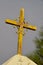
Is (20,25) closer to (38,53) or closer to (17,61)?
(17,61)

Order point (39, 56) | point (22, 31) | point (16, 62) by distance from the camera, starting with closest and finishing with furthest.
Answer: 1. point (16, 62)
2. point (22, 31)
3. point (39, 56)

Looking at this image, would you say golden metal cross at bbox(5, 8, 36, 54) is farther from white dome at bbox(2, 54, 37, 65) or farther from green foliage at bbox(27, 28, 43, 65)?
green foliage at bbox(27, 28, 43, 65)

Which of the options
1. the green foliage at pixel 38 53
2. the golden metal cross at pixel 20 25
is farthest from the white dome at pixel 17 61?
the green foliage at pixel 38 53

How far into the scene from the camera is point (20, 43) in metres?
2.42

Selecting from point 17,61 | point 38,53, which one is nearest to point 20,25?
point 17,61

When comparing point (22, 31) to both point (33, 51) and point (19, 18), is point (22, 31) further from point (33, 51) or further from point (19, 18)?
point (33, 51)

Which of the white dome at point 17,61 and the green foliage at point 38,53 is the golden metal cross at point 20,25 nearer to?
the white dome at point 17,61

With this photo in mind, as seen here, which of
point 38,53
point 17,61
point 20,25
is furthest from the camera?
point 38,53

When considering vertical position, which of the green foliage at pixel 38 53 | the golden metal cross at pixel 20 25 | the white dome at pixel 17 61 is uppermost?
the golden metal cross at pixel 20 25

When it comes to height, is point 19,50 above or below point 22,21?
below

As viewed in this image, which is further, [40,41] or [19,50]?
[40,41]

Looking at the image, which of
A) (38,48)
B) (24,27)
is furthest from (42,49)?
(24,27)

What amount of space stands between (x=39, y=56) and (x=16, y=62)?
219 centimetres

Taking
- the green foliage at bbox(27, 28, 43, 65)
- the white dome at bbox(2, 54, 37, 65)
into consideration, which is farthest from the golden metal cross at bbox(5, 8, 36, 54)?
the green foliage at bbox(27, 28, 43, 65)
